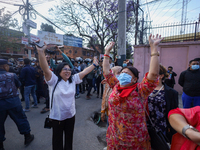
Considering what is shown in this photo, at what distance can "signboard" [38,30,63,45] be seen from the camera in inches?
459

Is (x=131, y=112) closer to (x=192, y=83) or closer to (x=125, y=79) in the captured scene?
(x=125, y=79)

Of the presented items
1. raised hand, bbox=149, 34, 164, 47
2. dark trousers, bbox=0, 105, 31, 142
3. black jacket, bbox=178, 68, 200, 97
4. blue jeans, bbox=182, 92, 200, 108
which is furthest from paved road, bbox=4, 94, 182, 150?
black jacket, bbox=178, 68, 200, 97

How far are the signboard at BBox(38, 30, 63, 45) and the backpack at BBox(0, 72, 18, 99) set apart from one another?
974 cm

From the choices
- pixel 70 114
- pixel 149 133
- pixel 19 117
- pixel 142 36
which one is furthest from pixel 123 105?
pixel 142 36

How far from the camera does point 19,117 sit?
2.73 m

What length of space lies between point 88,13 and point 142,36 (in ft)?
27.3

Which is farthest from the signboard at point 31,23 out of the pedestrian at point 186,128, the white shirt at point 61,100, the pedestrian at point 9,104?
the pedestrian at point 186,128

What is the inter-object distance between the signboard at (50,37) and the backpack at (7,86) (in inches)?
384

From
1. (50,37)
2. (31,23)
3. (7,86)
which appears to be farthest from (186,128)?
(50,37)

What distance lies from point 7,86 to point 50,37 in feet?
36.6

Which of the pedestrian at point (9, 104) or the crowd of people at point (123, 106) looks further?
the pedestrian at point (9, 104)

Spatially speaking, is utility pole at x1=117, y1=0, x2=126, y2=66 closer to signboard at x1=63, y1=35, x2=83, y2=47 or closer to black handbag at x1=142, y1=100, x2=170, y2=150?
black handbag at x1=142, y1=100, x2=170, y2=150

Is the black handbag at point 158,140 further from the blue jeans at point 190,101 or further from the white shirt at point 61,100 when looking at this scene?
the blue jeans at point 190,101

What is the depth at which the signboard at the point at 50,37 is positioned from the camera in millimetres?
11652
